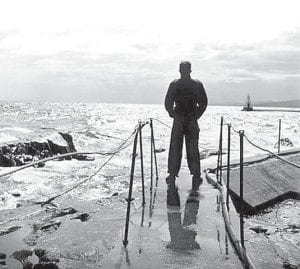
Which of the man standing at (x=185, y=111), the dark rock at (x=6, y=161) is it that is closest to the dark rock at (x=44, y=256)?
the man standing at (x=185, y=111)

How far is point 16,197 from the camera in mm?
10188

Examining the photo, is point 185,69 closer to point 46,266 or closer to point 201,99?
point 201,99

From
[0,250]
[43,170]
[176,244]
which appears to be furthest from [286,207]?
[43,170]

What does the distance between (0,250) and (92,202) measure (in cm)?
303

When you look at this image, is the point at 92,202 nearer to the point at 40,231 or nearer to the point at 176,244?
the point at 40,231

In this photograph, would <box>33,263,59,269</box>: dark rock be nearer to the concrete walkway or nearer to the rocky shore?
the concrete walkway

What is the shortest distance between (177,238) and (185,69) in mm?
3351

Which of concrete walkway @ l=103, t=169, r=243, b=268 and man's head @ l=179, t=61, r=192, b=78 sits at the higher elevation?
man's head @ l=179, t=61, r=192, b=78

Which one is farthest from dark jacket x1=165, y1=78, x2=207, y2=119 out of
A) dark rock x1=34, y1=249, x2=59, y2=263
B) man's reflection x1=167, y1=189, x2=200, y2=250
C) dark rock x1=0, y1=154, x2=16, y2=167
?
dark rock x1=0, y1=154, x2=16, y2=167

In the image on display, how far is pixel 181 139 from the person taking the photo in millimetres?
7422

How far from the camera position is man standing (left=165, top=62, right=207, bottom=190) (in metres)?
7.09

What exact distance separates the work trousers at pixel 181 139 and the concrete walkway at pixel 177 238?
0.70m

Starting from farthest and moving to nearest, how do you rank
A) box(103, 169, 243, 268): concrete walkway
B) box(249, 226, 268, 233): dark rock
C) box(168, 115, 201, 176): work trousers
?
box(168, 115, 201, 176): work trousers < box(249, 226, 268, 233): dark rock < box(103, 169, 243, 268): concrete walkway

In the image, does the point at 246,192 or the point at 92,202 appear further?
the point at 246,192
